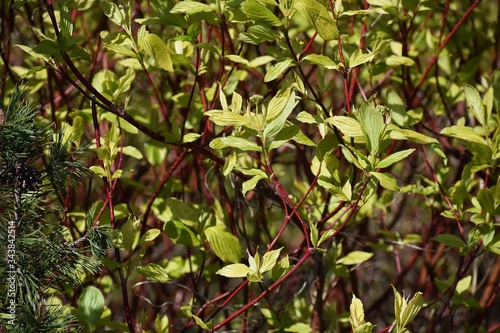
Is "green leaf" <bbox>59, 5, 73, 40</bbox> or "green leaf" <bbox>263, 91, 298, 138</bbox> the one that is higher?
"green leaf" <bbox>59, 5, 73, 40</bbox>

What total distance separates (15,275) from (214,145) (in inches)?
16.3

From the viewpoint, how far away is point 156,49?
130cm

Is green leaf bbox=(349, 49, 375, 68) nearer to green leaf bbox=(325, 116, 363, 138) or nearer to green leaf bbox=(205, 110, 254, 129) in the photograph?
green leaf bbox=(325, 116, 363, 138)

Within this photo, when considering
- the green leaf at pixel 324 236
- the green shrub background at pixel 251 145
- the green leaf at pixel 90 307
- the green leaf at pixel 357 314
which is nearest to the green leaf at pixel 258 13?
the green shrub background at pixel 251 145

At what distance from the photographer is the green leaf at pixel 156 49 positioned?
4.25 feet

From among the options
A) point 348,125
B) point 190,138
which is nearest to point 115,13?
point 190,138

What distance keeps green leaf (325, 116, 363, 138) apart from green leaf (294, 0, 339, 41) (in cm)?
15

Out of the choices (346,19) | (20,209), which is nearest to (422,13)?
(346,19)

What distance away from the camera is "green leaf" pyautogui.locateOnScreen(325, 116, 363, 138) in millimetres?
1224

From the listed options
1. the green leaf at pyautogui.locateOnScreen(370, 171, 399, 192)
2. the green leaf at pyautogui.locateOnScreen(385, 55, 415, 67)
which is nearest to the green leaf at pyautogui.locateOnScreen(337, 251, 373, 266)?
the green leaf at pyautogui.locateOnScreen(385, 55, 415, 67)

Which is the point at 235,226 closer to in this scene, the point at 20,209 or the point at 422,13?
the point at 20,209

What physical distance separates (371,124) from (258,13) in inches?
10.7

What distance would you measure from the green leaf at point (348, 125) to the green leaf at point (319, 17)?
15 centimetres

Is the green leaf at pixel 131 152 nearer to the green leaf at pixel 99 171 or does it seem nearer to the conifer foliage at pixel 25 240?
the green leaf at pixel 99 171
